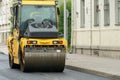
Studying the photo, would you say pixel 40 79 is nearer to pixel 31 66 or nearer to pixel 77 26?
pixel 31 66

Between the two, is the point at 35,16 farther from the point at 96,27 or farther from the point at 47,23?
the point at 96,27

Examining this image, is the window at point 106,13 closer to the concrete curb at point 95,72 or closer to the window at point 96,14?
the window at point 96,14

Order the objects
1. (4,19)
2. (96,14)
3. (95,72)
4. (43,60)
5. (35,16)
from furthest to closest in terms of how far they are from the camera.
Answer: (4,19) → (96,14) → (35,16) → (43,60) → (95,72)

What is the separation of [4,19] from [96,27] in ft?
146

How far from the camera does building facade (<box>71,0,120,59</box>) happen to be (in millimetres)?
31250

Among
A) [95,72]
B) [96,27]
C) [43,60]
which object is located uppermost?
[96,27]

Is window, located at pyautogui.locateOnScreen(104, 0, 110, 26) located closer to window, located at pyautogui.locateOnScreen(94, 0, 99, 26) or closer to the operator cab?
window, located at pyautogui.locateOnScreen(94, 0, 99, 26)

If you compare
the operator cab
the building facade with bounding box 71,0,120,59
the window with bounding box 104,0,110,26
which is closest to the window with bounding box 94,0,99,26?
the building facade with bounding box 71,0,120,59

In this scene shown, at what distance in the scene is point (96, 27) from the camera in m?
34.5

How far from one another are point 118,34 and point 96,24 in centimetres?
440

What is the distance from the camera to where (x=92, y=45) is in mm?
34938

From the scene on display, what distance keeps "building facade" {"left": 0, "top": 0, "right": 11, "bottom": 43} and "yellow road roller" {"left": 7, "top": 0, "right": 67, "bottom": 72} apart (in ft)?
163

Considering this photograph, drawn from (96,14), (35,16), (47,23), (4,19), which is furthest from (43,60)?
(4,19)

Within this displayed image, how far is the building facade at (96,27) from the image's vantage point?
3125 cm
